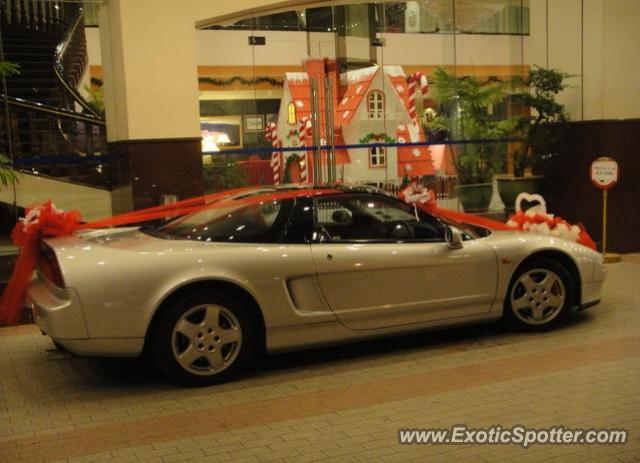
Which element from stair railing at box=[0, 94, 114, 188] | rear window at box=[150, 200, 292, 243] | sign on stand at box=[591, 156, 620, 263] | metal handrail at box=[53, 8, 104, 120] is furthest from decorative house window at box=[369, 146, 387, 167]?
rear window at box=[150, 200, 292, 243]

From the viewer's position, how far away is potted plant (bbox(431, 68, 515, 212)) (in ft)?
37.8

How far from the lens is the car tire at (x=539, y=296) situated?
6.54 metres

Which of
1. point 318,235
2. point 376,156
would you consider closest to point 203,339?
point 318,235

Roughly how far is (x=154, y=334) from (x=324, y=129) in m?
5.67

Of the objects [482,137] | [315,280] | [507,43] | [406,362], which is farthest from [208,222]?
[507,43]

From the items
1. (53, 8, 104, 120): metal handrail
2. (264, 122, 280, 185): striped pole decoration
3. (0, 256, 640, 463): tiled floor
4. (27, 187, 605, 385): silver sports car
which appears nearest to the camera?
(0, 256, 640, 463): tiled floor

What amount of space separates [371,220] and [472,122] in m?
6.09

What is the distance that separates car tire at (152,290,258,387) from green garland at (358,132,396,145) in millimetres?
5843

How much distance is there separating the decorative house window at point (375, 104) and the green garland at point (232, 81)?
1381 mm

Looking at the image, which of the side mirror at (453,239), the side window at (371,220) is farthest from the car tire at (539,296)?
the side window at (371,220)

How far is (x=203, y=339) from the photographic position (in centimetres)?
539

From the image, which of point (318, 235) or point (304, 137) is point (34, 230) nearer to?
point (318, 235)

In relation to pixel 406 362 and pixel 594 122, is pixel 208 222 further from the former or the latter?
pixel 594 122

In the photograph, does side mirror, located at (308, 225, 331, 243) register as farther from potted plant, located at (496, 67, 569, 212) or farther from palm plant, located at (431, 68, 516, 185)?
potted plant, located at (496, 67, 569, 212)
